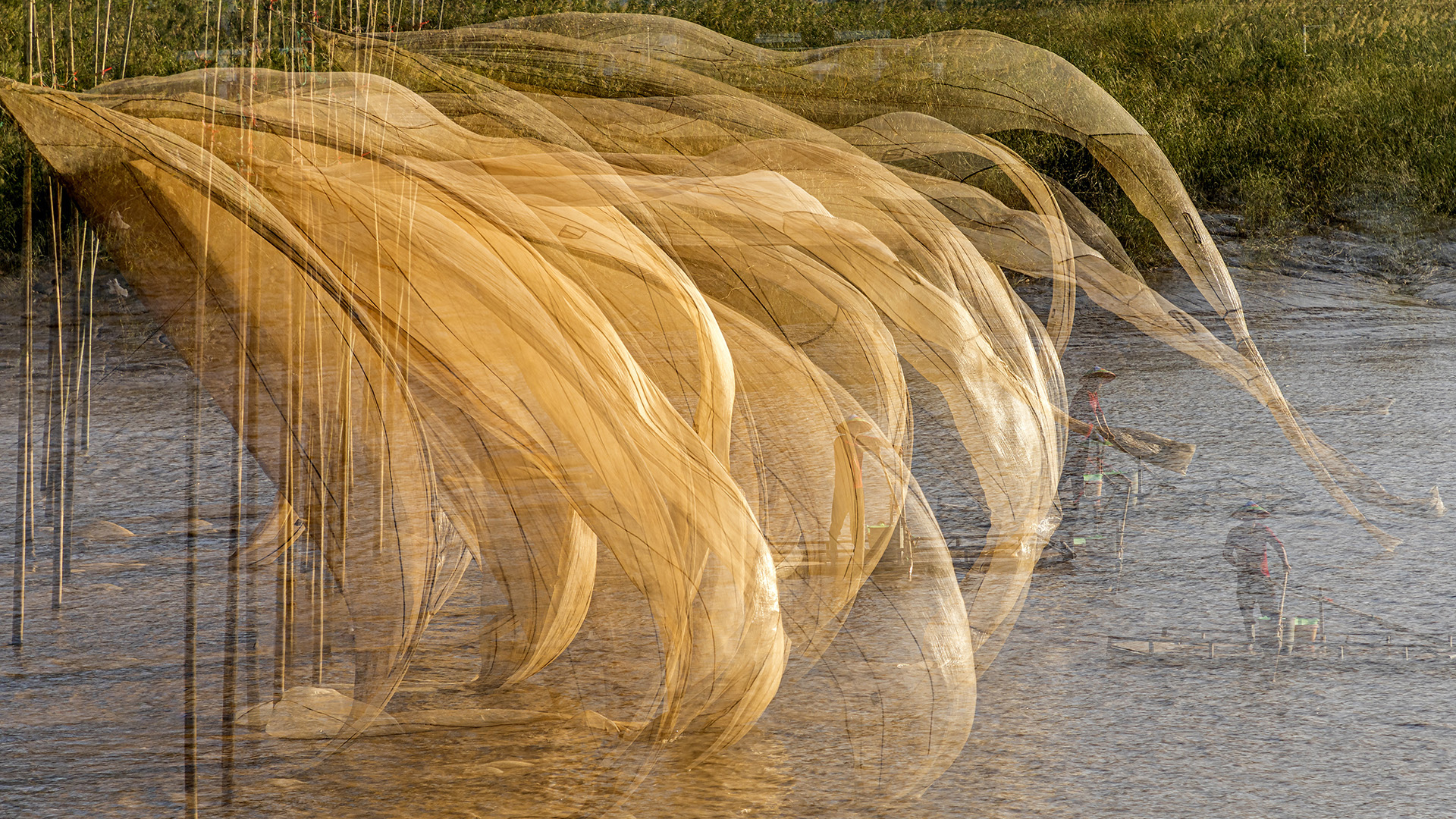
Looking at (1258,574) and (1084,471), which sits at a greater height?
(1258,574)

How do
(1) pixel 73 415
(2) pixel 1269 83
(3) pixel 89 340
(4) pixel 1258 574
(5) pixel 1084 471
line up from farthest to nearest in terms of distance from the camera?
(2) pixel 1269 83 < (1) pixel 73 415 < (5) pixel 1084 471 < (4) pixel 1258 574 < (3) pixel 89 340

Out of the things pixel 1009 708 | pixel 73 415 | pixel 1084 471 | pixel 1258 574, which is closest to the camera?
pixel 1009 708

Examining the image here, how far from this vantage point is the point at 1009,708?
71.8 inches

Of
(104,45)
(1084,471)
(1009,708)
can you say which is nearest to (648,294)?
(104,45)

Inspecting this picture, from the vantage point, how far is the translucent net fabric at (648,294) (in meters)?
0.73

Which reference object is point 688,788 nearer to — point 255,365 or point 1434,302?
point 255,365

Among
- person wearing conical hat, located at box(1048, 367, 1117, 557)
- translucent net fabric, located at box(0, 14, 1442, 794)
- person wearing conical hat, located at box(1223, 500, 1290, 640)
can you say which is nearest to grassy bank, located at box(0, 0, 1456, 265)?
person wearing conical hat, located at box(1048, 367, 1117, 557)

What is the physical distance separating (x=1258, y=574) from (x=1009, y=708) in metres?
0.69

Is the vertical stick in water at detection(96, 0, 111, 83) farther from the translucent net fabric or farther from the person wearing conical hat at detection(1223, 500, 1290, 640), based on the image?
the person wearing conical hat at detection(1223, 500, 1290, 640)

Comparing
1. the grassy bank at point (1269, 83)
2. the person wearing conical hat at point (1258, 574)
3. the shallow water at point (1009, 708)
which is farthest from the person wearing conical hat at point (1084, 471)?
the grassy bank at point (1269, 83)

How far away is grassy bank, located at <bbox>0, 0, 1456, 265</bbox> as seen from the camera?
6.28m

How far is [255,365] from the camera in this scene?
836 mm

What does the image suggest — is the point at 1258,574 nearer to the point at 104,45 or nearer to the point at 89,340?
the point at 89,340

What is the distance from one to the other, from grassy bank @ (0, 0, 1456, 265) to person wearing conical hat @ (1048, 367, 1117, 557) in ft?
8.43
